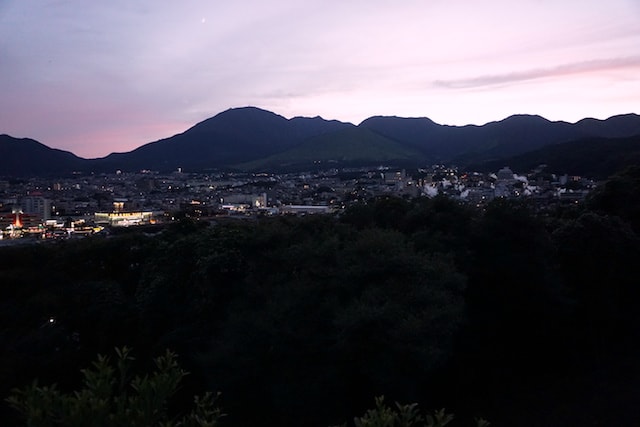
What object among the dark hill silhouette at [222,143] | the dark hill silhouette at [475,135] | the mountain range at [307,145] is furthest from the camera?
the dark hill silhouette at [222,143]

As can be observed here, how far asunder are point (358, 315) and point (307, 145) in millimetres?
119501

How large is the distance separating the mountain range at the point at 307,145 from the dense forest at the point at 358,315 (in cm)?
5410

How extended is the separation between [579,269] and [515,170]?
148 ft

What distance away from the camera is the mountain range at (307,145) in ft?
299

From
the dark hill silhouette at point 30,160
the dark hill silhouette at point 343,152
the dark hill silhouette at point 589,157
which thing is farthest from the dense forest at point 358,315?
the dark hill silhouette at point 30,160

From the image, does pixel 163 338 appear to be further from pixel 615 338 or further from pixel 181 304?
pixel 615 338

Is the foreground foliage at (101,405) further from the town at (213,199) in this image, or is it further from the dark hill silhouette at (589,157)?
the dark hill silhouette at (589,157)

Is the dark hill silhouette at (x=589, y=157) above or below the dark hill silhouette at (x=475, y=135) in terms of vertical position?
below

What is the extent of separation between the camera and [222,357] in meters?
7.47

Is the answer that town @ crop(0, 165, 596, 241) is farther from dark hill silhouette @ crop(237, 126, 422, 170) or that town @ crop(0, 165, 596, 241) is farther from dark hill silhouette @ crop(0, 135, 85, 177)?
dark hill silhouette @ crop(237, 126, 422, 170)

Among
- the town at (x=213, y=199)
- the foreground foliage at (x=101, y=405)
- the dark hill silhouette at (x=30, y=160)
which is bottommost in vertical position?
the town at (x=213, y=199)

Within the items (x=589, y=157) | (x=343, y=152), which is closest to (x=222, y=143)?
(x=343, y=152)

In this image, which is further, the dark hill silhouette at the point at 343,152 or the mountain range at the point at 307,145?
the dark hill silhouette at the point at 343,152

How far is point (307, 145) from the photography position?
12538 cm
